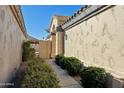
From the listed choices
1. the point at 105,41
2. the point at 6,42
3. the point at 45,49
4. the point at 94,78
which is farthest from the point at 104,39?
the point at 45,49

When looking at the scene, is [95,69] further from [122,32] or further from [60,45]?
[60,45]

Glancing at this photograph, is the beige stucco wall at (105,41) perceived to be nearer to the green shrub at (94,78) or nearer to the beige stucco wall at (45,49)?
the green shrub at (94,78)

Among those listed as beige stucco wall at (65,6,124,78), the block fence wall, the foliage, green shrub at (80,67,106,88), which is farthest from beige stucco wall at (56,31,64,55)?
green shrub at (80,67,106,88)

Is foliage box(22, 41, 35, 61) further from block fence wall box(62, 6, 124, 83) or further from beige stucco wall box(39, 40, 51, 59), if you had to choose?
block fence wall box(62, 6, 124, 83)

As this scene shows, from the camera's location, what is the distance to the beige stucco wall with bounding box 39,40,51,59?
1544 cm

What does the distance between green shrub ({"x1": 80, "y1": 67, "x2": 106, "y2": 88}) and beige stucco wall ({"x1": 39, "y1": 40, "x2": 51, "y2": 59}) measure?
9961mm

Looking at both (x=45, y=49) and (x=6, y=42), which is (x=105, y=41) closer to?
(x=6, y=42)

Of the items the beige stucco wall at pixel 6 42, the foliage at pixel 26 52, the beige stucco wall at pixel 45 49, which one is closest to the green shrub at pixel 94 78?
the beige stucco wall at pixel 6 42

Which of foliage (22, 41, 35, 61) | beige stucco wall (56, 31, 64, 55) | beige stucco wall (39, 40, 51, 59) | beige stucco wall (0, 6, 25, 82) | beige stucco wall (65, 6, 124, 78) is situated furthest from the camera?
beige stucco wall (39, 40, 51, 59)

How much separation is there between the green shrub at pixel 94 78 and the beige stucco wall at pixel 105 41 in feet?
1.03

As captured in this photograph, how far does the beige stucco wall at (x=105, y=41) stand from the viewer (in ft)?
16.4

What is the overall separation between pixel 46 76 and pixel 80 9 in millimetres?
4956

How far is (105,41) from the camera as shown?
5.75 meters

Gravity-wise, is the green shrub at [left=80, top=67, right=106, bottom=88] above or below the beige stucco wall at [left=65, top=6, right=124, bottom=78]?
below
